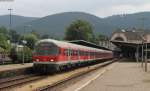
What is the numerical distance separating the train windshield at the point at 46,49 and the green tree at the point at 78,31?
110774 millimetres

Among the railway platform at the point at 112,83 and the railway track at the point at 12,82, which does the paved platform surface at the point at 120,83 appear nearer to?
the railway platform at the point at 112,83

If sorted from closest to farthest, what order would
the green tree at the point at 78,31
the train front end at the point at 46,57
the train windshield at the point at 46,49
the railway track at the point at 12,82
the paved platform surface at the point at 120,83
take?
the paved platform surface at the point at 120,83
the railway track at the point at 12,82
the train front end at the point at 46,57
the train windshield at the point at 46,49
the green tree at the point at 78,31

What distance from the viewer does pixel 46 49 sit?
35688mm

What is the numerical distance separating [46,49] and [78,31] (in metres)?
115

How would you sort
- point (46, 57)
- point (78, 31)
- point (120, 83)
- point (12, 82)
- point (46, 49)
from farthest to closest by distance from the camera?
1. point (78, 31)
2. point (46, 49)
3. point (46, 57)
4. point (12, 82)
5. point (120, 83)

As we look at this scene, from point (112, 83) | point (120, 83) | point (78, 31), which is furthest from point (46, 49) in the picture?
point (78, 31)

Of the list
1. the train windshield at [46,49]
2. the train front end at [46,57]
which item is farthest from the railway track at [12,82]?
the train windshield at [46,49]

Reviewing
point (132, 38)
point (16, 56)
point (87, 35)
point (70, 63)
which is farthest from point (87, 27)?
point (70, 63)

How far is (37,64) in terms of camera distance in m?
35.4

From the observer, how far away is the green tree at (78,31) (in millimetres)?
148750

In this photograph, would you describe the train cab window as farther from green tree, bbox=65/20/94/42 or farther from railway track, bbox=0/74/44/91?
green tree, bbox=65/20/94/42

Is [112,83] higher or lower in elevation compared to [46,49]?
lower

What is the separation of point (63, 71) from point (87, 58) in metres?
15.0

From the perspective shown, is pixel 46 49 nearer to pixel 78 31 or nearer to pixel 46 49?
pixel 46 49
